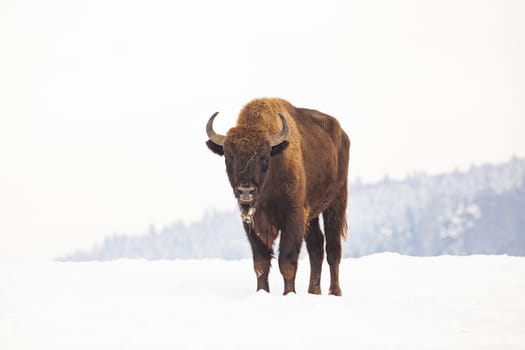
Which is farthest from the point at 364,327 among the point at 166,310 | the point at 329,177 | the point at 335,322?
the point at 329,177

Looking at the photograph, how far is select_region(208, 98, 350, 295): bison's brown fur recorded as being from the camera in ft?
32.6

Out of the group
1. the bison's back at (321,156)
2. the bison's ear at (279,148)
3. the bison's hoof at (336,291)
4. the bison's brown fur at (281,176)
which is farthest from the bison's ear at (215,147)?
the bison's hoof at (336,291)

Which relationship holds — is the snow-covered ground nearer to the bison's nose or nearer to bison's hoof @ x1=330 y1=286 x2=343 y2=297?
bison's hoof @ x1=330 y1=286 x2=343 y2=297

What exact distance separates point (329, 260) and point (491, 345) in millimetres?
5864

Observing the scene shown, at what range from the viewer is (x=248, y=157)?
9.80 metres

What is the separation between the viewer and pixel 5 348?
577 centimetres

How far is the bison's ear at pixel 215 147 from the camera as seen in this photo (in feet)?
34.5

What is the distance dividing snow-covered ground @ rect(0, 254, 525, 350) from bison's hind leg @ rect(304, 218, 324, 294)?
563 millimetres

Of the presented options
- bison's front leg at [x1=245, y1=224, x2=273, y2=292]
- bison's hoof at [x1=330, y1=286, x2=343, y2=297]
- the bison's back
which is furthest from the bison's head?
bison's hoof at [x1=330, y1=286, x2=343, y2=297]

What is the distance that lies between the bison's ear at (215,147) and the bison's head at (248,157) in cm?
7

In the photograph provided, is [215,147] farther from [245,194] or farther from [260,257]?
[260,257]

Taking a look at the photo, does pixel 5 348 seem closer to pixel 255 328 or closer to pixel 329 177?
pixel 255 328

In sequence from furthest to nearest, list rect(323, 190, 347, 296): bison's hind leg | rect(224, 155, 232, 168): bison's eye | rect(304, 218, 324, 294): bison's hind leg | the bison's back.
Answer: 1. rect(323, 190, 347, 296): bison's hind leg
2. rect(304, 218, 324, 294): bison's hind leg
3. the bison's back
4. rect(224, 155, 232, 168): bison's eye

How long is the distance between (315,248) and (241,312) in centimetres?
443
